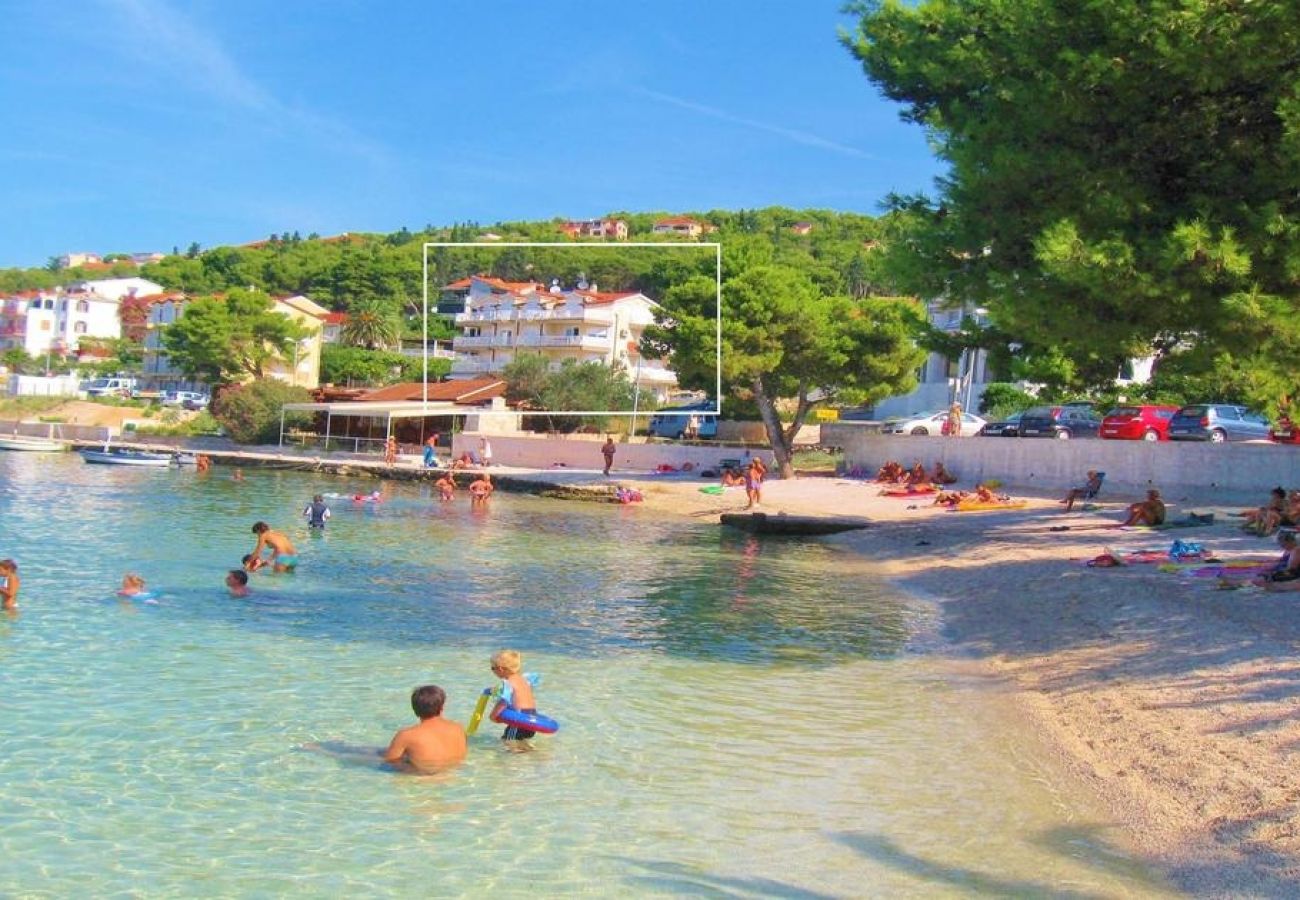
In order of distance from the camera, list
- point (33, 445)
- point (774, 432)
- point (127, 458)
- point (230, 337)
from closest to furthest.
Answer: point (774, 432) → point (127, 458) → point (33, 445) → point (230, 337)

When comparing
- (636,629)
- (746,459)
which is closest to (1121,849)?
(636,629)

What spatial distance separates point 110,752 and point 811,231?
516 feet

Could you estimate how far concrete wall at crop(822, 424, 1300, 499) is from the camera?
90.8 ft

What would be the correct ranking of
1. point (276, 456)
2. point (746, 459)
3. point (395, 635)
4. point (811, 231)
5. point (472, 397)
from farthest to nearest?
point (811, 231) < point (472, 397) < point (276, 456) < point (746, 459) < point (395, 635)

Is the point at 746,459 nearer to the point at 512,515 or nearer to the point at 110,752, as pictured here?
the point at 512,515

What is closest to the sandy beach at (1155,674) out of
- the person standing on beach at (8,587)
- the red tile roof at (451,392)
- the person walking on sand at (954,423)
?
the person standing on beach at (8,587)

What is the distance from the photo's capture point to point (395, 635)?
15.4 meters

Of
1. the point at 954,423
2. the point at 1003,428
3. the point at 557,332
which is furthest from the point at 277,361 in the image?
the point at 1003,428

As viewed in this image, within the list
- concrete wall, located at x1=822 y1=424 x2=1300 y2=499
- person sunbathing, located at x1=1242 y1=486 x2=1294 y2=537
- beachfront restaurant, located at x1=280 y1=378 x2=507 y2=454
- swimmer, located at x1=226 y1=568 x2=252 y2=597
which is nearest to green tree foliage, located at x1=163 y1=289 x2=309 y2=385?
beachfront restaurant, located at x1=280 y1=378 x2=507 y2=454

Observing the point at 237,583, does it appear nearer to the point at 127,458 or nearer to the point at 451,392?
the point at 127,458

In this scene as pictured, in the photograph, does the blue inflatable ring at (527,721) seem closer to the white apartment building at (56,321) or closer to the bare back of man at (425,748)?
the bare back of man at (425,748)

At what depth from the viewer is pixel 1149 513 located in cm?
2366

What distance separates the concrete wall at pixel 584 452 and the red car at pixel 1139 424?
13.7 meters

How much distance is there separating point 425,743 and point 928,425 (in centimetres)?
3805
